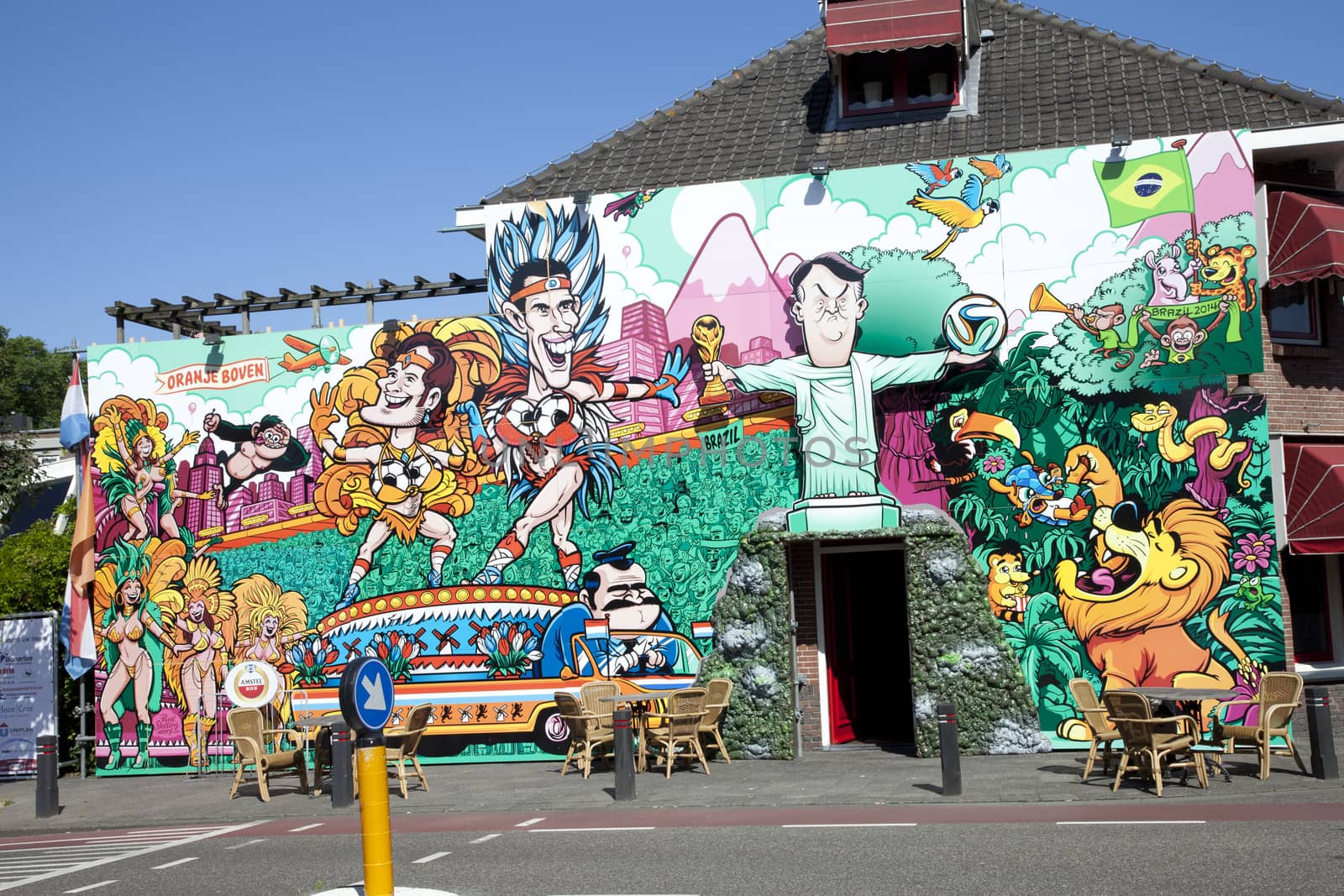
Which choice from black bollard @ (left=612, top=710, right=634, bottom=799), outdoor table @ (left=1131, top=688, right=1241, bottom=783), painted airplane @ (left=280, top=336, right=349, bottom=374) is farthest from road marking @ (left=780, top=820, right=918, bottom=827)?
painted airplane @ (left=280, top=336, right=349, bottom=374)

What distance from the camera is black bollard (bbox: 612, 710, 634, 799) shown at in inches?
564

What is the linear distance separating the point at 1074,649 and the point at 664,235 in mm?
7852

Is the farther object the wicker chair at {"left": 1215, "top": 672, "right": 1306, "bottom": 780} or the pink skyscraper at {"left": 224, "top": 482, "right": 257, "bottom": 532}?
the pink skyscraper at {"left": 224, "top": 482, "right": 257, "bottom": 532}

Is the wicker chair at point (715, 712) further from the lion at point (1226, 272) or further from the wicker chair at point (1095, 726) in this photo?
the lion at point (1226, 272)

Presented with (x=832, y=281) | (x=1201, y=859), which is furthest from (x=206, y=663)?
(x=1201, y=859)

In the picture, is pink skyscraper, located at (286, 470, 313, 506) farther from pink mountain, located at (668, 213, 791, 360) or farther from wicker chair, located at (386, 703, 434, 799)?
pink mountain, located at (668, 213, 791, 360)

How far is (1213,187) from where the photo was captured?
16594 mm

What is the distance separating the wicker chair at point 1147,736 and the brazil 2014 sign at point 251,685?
11260 millimetres

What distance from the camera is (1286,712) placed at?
45.2ft

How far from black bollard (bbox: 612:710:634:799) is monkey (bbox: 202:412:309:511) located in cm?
750

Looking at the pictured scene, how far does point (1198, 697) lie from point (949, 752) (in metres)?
2.84

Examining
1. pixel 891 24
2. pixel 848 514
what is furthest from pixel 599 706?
pixel 891 24

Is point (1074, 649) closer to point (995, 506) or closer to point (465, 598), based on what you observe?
point (995, 506)

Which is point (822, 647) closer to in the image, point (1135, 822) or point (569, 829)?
point (569, 829)
